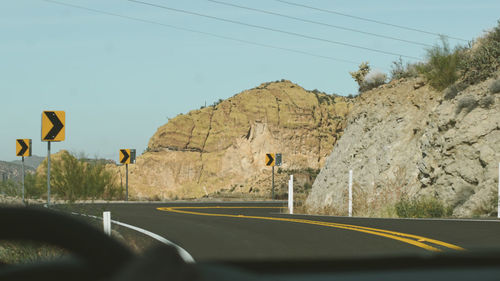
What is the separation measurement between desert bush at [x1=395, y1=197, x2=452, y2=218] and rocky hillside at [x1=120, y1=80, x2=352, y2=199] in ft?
163

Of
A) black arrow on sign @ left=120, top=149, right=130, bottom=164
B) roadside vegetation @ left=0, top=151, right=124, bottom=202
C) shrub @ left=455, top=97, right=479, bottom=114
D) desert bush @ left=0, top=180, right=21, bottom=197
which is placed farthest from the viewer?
black arrow on sign @ left=120, top=149, right=130, bottom=164

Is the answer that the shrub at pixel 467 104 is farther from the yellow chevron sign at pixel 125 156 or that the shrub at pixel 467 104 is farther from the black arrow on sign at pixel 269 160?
the yellow chevron sign at pixel 125 156

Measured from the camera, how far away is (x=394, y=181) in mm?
28125

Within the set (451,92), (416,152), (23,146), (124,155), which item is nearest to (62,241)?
(416,152)

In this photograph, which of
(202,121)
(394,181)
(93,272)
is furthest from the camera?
(202,121)

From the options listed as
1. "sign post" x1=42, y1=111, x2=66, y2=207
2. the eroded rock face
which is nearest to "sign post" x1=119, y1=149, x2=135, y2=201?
the eroded rock face

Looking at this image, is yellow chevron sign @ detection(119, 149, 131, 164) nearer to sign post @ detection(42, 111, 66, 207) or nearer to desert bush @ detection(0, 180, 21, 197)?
desert bush @ detection(0, 180, 21, 197)

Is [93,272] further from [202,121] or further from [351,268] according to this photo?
[202,121]

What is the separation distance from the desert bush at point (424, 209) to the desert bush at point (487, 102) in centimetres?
391

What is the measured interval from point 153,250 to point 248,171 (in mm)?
74923

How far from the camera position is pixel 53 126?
1880cm

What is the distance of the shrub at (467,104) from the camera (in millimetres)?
25719

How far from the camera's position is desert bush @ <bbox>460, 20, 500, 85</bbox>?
26484 millimetres

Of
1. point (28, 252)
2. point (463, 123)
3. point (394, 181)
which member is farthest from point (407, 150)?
point (28, 252)
